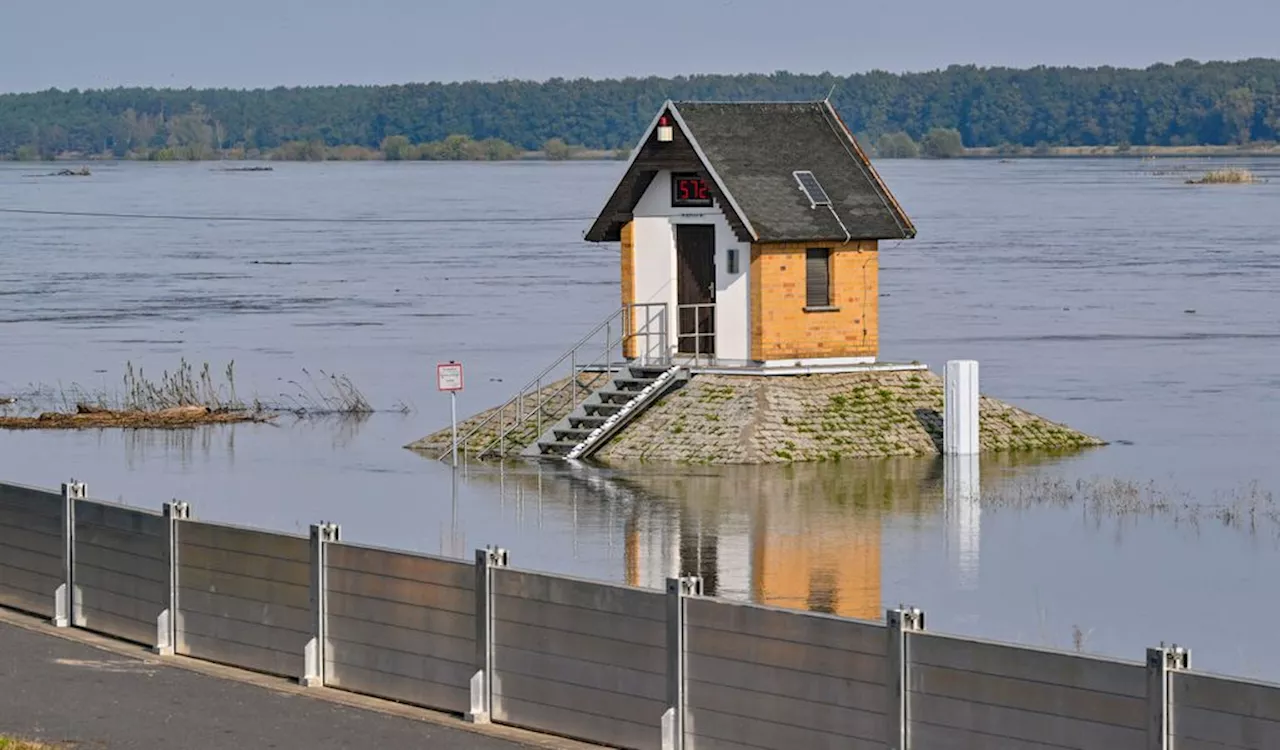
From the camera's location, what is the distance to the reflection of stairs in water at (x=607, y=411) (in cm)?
4106

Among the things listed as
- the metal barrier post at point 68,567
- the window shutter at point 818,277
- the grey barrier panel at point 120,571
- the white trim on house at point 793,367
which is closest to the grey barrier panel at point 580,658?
the grey barrier panel at point 120,571

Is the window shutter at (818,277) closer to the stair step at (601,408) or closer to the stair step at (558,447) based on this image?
the stair step at (601,408)

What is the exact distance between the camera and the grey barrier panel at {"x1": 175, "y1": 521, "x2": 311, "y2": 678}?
18.9 metres

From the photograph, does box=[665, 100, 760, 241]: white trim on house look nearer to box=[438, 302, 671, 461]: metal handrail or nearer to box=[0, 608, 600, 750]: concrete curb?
box=[438, 302, 671, 461]: metal handrail

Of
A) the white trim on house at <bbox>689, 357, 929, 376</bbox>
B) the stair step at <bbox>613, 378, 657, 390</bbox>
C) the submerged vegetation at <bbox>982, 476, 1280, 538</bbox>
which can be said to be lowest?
the submerged vegetation at <bbox>982, 476, 1280, 538</bbox>

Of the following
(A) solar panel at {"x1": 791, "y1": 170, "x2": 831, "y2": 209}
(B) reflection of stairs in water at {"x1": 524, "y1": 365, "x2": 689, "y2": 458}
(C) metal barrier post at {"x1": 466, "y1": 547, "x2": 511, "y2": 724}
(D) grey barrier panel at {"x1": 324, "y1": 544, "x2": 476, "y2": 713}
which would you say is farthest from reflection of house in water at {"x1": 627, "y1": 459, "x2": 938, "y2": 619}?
(C) metal barrier post at {"x1": 466, "y1": 547, "x2": 511, "y2": 724}

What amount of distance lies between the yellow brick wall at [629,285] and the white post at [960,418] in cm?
566

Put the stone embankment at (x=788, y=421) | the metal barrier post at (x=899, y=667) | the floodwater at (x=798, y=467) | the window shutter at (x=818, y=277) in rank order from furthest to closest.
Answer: the window shutter at (x=818, y=277) → the stone embankment at (x=788, y=421) → the floodwater at (x=798, y=467) → the metal barrier post at (x=899, y=667)

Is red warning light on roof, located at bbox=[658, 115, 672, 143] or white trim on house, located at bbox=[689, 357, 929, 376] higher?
red warning light on roof, located at bbox=[658, 115, 672, 143]

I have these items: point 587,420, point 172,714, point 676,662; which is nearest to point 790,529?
point 587,420

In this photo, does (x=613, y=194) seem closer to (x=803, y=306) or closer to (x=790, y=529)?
(x=803, y=306)

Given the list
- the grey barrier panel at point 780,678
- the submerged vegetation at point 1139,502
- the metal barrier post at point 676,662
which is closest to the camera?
the grey barrier panel at point 780,678

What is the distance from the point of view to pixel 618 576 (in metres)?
29.7

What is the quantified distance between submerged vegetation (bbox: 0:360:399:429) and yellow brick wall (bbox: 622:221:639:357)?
36.9ft
